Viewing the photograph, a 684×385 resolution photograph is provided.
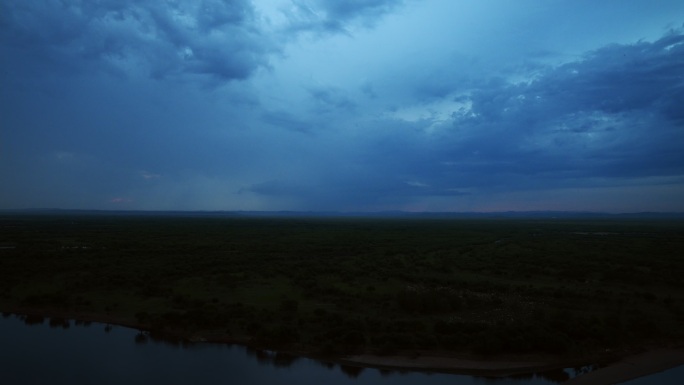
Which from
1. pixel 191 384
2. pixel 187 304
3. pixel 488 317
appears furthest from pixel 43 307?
pixel 488 317

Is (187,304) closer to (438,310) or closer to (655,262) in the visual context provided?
(438,310)

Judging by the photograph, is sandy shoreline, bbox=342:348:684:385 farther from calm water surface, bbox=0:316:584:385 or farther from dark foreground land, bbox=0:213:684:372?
dark foreground land, bbox=0:213:684:372

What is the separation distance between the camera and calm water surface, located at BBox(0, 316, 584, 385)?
13.7 metres

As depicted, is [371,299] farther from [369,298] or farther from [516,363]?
[516,363]

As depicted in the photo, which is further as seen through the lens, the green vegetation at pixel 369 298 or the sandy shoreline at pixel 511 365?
the green vegetation at pixel 369 298

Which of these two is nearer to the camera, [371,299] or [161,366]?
[161,366]

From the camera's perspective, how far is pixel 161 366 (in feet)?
48.5

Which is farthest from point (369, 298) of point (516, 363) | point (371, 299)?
point (516, 363)

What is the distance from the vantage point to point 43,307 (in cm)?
2130

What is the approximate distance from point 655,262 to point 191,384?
4111 centimetres

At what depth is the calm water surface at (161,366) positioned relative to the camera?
1373cm

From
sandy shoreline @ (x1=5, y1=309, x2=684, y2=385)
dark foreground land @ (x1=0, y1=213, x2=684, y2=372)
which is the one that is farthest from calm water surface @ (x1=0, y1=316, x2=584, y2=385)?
dark foreground land @ (x1=0, y1=213, x2=684, y2=372)

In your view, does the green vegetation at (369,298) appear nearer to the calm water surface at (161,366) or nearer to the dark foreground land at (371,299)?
the dark foreground land at (371,299)

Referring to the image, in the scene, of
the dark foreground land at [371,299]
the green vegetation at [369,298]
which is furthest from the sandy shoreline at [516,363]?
the green vegetation at [369,298]
